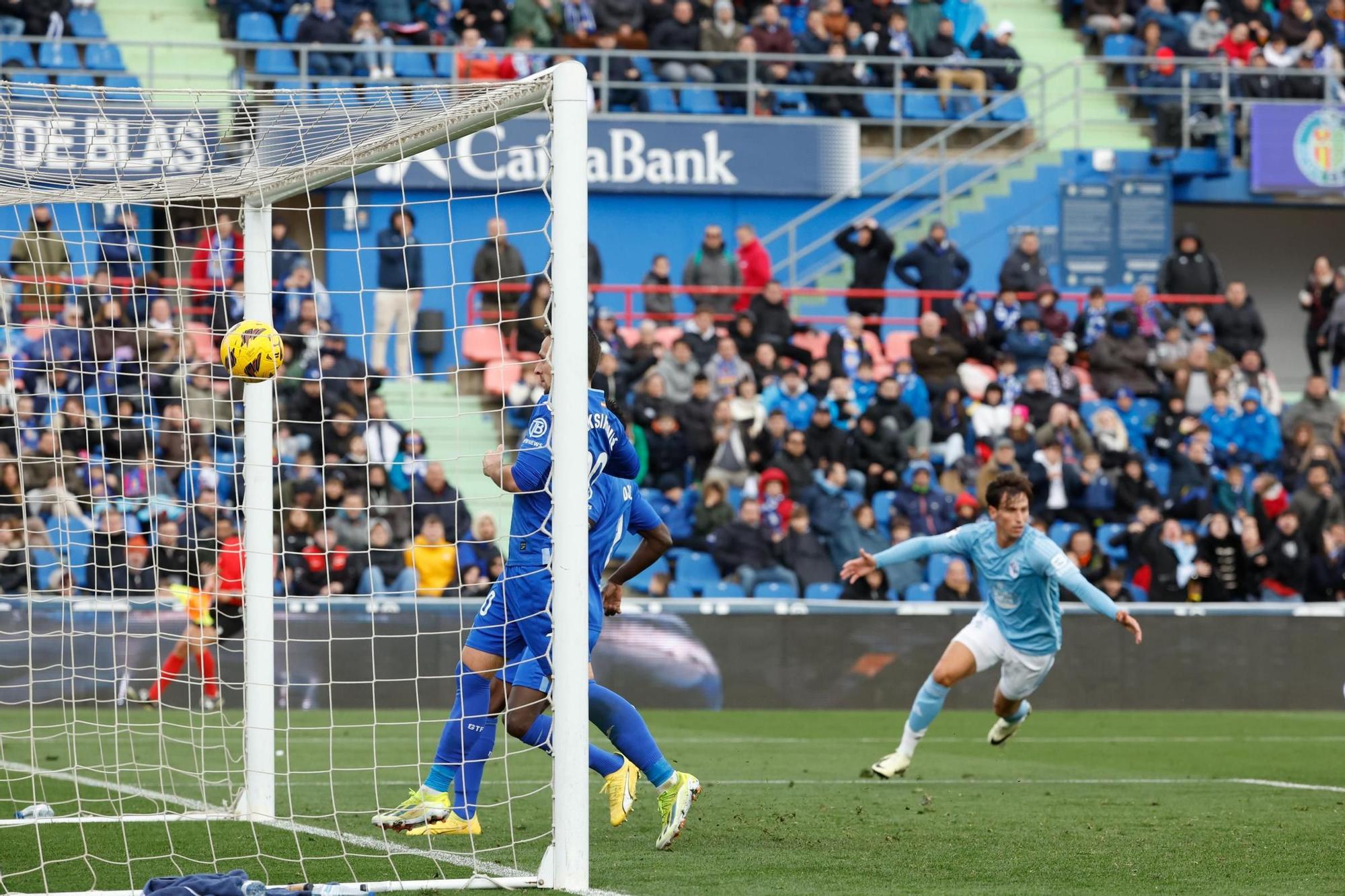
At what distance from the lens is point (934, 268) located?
21500 millimetres

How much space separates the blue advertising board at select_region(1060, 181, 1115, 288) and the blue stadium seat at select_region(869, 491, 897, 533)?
23.0 ft

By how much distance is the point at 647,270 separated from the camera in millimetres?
22922

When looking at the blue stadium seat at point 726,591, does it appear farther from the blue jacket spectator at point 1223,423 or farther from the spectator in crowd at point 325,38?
the spectator in crowd at point 325,38

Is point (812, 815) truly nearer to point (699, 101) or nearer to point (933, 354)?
point (933, 354)

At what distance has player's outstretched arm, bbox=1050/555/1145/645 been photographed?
8.77m

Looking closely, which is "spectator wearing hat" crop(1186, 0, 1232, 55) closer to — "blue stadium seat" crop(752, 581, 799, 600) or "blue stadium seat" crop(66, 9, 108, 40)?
"blue stadium seat" crop(752, 581, 799, 600)

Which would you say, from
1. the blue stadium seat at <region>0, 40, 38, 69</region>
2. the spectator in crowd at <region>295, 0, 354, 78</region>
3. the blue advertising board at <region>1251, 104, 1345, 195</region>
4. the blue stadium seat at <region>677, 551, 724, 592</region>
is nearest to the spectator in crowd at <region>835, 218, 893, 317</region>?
the blue stadium seat at <region>677, 551, 724, 592</region>

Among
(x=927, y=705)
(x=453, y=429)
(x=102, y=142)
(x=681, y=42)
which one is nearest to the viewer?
(x=102, y=142)

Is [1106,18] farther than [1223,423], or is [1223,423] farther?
[1106,18]

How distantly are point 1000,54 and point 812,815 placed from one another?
1836 cm

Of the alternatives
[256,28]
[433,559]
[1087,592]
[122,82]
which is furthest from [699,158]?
[1087,592]

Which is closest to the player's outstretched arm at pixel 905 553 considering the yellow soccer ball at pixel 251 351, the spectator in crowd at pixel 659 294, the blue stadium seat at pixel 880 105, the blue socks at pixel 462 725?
the blue socks at pixel 462 725

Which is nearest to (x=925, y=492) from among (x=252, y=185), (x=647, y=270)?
(x=647, y=270)

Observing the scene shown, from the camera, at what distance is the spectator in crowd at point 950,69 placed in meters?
24.6
